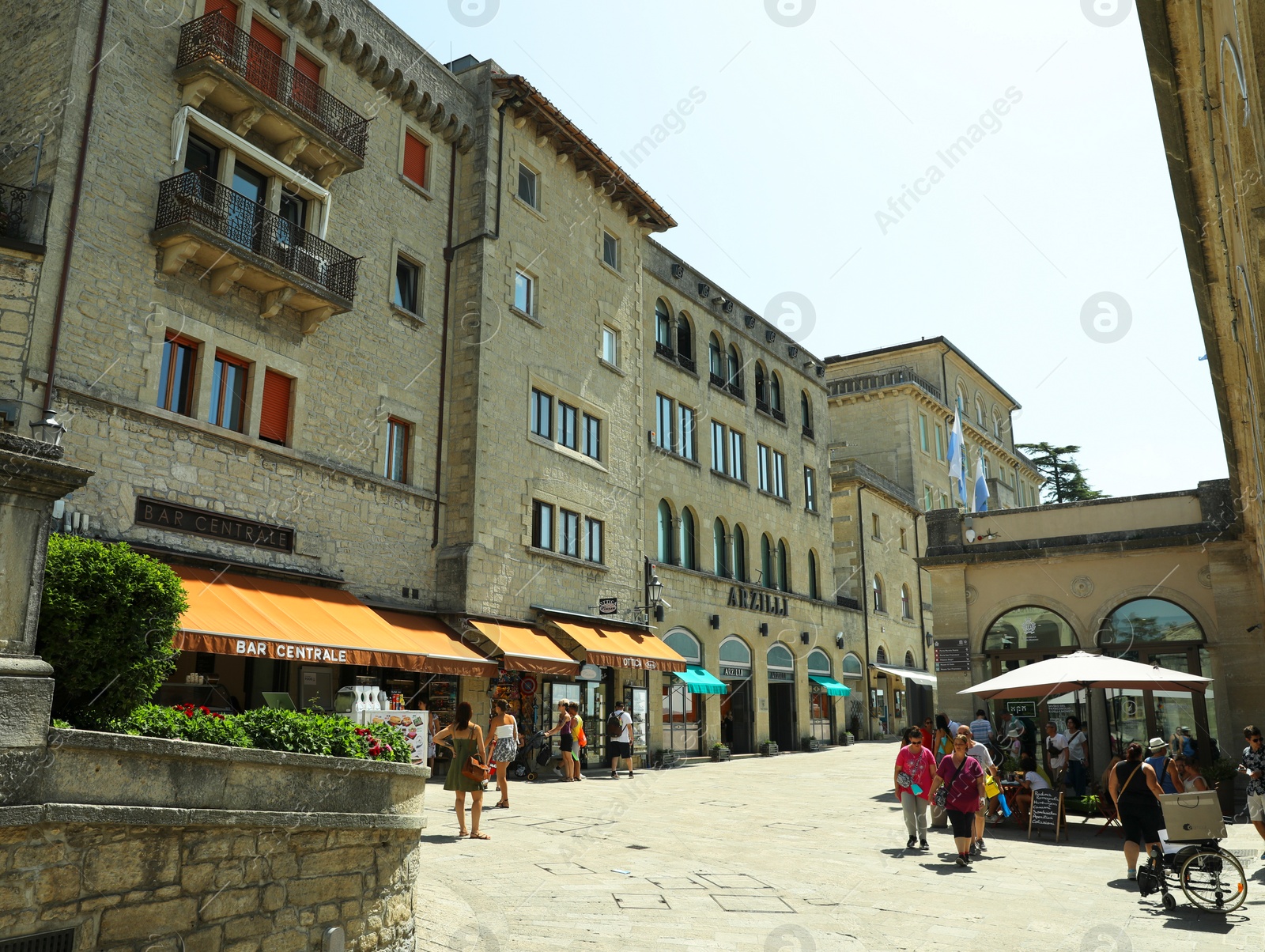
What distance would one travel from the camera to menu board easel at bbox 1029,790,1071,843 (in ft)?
45.0

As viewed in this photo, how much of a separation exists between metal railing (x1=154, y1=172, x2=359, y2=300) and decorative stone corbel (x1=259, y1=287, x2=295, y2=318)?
1.29 feet

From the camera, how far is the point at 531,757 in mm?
20438

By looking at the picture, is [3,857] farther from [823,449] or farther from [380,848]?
[823,449]

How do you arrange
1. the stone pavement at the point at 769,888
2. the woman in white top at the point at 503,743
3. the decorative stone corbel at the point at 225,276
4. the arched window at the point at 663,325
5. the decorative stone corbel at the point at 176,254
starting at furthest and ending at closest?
the arched window at the point at 663,325 → the decorative stone corbel at the point at 225,276 → the decorative stone corbel at the point at 176,254 → the woman in white top at the point at 503,743 → the stone pavement at the point at 769,888

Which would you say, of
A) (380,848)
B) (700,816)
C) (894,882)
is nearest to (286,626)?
(700,816)

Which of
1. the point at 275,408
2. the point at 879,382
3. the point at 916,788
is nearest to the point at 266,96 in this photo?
the point at 275,408

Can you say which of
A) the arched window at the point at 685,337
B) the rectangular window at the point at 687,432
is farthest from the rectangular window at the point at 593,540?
the arched window at the point at 685,337

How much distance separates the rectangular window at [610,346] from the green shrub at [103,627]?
20.6 m

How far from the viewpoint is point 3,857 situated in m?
5.02

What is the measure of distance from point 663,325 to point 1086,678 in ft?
61.3

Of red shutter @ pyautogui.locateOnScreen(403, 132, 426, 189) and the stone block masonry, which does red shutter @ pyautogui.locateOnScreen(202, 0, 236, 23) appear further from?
the stone block masonry

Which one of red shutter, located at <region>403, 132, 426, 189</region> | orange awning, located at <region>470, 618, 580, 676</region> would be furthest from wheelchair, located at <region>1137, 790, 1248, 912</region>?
red shutter, located at <region>403, 132, 426, 189</region>

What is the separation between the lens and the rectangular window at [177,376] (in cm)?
1547

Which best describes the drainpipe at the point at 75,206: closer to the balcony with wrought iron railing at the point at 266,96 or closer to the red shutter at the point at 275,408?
the balcony with wrought iron railing at the point at 266,96
